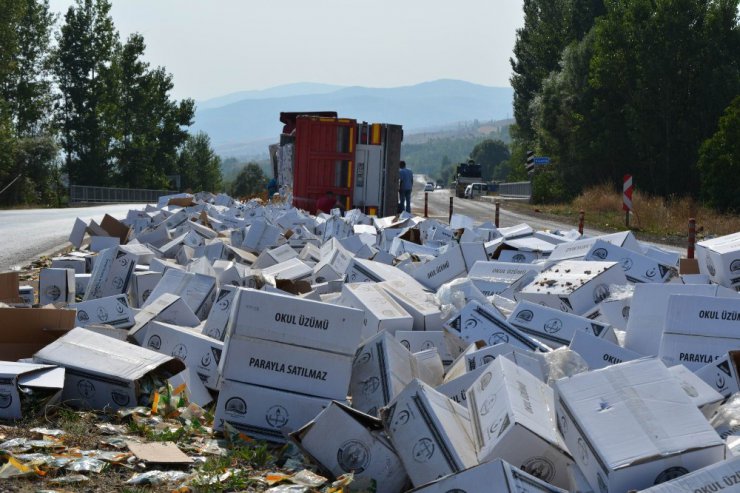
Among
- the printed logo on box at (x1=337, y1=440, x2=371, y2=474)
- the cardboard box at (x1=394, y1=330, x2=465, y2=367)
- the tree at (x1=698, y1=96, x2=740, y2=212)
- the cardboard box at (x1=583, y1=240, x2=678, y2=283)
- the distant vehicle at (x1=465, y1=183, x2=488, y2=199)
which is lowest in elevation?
the printed logo on box at (x1=337, y1=440, x2=371, y2=474)

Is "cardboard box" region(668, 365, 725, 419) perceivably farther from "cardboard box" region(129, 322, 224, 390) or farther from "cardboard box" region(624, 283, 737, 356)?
"cardboard box" region(129, 322, 224, 390)

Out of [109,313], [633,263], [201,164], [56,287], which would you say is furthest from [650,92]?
[201,164]

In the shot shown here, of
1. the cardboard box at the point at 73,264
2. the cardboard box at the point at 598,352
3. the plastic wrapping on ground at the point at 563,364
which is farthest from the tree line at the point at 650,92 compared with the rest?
the plastic wrapping on ground at the point at 563,364

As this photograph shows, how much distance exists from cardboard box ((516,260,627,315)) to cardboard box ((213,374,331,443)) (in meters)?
2.76

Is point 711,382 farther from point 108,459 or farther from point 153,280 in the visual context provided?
point 153,280

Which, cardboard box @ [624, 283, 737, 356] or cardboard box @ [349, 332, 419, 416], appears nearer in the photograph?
cardboard box @ [349, 332, 419, 416]

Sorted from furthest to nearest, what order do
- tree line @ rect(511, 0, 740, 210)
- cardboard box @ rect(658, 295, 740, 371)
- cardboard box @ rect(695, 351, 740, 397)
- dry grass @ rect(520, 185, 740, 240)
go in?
tree line @ rect(511, 0, 740, 210)
dry grass @ rect(520, 185, 740, 240)
cardboard box @ rect(658, 295, 740, 371)
cardboard box @ rect(695, 351, 740, 397)

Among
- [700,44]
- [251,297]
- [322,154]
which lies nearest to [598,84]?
[700,44]

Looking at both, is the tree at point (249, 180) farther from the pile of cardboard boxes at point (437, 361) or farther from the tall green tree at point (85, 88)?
the pile of cardboard boxes at point (437, 361)

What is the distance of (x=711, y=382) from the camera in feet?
14.9

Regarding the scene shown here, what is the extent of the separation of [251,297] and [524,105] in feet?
186

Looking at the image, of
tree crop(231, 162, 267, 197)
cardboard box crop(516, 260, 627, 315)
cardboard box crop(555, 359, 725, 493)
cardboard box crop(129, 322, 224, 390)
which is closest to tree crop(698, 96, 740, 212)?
cardboard box crop(516, 260, 627, 315)

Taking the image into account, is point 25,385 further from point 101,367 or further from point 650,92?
point 650,92

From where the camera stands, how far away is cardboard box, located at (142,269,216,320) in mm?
6793
